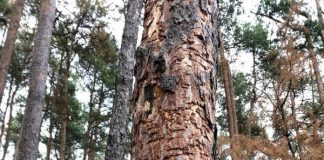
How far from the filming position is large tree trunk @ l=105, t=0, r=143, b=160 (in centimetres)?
516

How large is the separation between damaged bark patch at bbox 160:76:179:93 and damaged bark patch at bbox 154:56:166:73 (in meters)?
0.03

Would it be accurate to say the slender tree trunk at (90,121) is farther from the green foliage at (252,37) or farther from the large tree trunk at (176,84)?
the large tree trunk at (176,84)

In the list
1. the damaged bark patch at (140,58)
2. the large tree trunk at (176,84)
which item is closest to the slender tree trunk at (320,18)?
the large tree trunk at (176,84)

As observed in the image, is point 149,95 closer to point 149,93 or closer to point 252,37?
point 149,93

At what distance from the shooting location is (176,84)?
1.17m

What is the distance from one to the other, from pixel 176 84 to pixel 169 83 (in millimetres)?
21

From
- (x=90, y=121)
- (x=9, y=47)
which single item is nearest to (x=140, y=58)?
(x=9, y=47)

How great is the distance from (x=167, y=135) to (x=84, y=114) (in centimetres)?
1697

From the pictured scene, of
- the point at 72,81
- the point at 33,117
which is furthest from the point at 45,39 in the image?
the point at 72,81

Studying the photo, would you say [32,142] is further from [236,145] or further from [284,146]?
[284,146]

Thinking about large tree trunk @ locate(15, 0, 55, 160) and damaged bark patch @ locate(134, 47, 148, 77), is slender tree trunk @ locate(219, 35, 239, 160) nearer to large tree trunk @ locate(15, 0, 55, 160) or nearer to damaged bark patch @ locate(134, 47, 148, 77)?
large tree trunk @ locate(15, 0, 55, 160)

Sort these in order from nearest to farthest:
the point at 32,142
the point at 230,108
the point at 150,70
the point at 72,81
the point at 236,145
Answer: the point at 150,70 → the point at 32,142 → the point at 236,145 → the point at 230,108 → the point at 72,81

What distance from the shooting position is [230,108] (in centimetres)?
1284

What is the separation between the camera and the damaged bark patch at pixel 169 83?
3.81 feet
